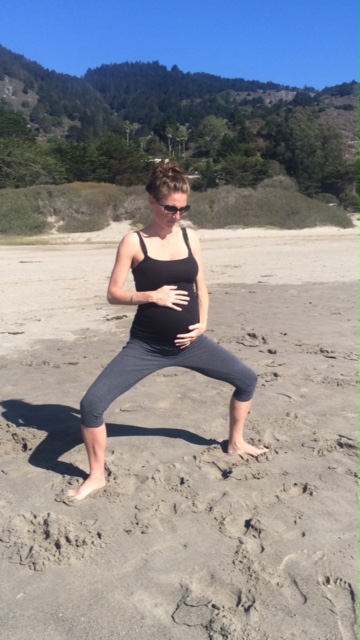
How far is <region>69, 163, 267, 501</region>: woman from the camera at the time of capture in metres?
3.53

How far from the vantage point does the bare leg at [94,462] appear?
11.8ft

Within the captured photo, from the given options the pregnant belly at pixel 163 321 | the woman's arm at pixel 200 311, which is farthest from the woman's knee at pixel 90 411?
the woman's arm at pixel 200 311

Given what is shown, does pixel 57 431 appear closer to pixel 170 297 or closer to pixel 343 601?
pixel 170 297

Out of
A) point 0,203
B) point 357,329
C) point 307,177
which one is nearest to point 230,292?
point 357,329

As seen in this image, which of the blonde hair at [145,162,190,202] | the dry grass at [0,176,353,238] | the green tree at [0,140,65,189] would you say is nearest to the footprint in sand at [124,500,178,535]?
the blonde hair at [145,162,190,202]

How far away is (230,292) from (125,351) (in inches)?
280

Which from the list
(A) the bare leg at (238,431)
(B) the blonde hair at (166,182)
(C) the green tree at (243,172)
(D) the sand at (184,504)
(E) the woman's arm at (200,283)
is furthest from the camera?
(C) the green tree at (243,172)

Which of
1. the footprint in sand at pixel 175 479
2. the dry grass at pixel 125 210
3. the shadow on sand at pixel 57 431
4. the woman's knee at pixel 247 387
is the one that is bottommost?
the dry grass at pixel 125 210

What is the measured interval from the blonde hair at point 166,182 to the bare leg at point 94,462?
1.28m

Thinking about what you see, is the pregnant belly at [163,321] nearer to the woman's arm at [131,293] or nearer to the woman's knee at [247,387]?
the woman's arm at [131,293]

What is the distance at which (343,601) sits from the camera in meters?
2.71

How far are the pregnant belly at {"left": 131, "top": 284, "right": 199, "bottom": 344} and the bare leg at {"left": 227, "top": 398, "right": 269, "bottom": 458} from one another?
0.67 metres

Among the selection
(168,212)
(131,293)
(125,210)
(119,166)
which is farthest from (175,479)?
(119,166)

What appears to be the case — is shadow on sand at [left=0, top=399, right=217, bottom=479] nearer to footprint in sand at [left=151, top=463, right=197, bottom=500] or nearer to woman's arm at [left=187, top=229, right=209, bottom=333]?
footprint in sand at [left=151, top=463, right=197, bottom=500]
